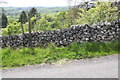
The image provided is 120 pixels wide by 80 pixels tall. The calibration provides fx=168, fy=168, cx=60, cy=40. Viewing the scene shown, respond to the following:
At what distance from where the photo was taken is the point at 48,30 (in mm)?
8875

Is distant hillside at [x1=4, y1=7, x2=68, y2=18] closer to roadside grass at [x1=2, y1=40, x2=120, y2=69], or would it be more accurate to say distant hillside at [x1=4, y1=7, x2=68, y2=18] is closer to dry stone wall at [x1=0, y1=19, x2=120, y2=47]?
dry stone wall at [x1=0, y1=19, x2=120, y2=47]

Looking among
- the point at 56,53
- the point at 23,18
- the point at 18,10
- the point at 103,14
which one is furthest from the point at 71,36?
the point at 18,10

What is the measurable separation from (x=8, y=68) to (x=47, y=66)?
1340mm

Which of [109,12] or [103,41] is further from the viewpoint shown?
[109,12]

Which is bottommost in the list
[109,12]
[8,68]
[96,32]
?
[8,68]

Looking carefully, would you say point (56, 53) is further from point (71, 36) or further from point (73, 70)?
point (73, 70)

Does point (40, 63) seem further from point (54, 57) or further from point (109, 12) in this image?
point (109, 12)

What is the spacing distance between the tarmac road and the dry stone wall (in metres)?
2.42

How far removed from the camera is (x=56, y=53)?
23.1 ft

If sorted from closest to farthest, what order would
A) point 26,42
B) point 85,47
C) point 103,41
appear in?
1. point 85,47
2. point 103,41
3. point 26,42

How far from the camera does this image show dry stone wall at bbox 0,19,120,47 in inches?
328

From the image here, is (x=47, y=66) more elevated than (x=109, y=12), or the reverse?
(x=109, y=12)

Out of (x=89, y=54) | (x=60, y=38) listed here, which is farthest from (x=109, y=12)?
(x=89, y=54)

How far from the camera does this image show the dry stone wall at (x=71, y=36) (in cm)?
832
